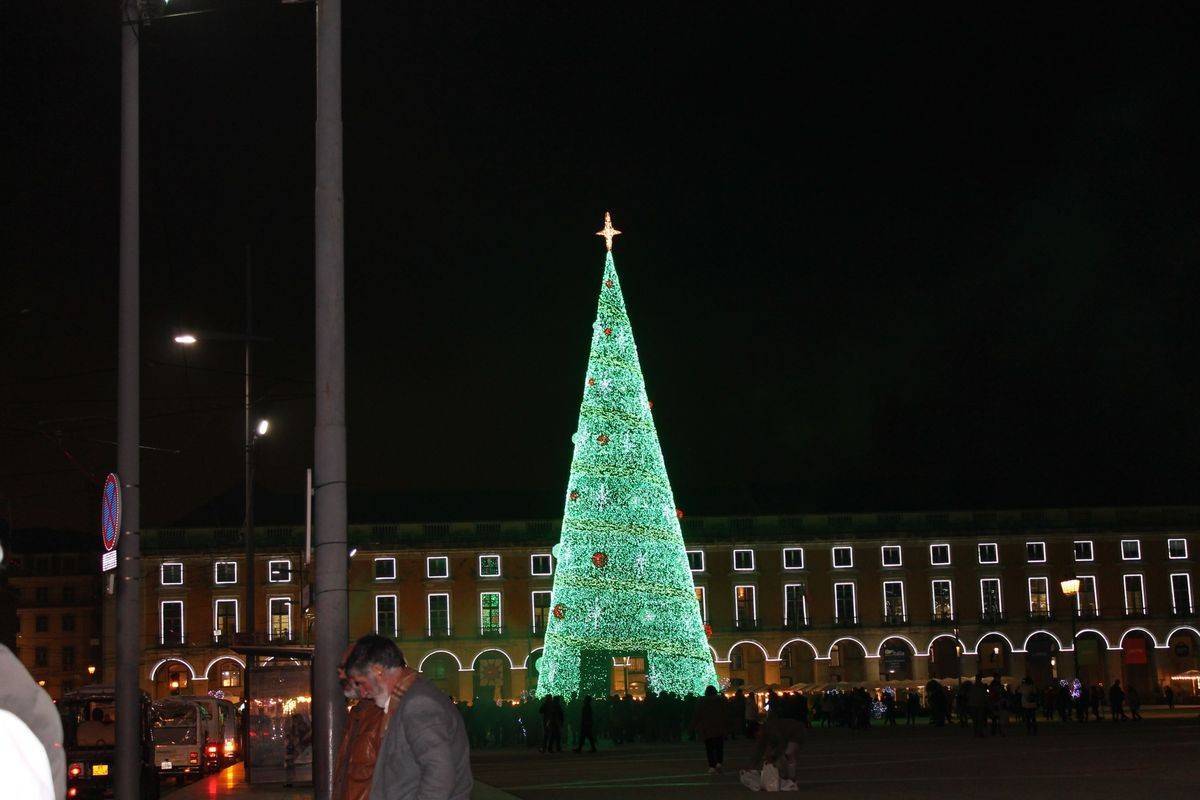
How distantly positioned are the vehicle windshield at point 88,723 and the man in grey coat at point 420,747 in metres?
17.6

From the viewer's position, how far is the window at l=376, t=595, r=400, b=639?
82625 mm

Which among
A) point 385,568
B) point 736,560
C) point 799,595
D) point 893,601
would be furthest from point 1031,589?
point 385,568

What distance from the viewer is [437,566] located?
83.8 metres

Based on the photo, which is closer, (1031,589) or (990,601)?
(990,601)

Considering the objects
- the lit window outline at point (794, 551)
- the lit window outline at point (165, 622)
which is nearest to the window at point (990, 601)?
the lit window outline at point (794, 551)

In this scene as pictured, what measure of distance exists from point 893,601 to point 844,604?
2.82 m

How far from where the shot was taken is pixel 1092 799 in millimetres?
14805

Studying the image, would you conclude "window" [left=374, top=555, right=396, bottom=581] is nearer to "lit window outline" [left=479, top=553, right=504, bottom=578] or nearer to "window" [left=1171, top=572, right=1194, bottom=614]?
"lit window outline" [left=479, top=553, right=504, bottom=578]

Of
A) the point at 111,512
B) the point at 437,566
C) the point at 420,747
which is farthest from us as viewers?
the point at 437,566

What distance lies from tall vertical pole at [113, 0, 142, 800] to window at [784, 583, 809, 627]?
74.2 meters

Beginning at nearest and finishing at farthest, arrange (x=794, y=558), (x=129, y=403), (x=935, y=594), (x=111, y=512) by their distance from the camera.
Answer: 1. (x=111, y=512)
2. (x=129, y=403)
3. (x=935, y=594)
4. (x=794, y=558)

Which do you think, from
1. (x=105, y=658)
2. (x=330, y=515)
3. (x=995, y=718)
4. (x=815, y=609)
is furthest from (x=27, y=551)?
(x=330, y=515)

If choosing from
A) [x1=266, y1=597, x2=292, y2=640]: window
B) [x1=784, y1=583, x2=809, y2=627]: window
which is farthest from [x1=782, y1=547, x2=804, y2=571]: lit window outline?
[x1=266, y1=597, x2=292, y2=640]: window

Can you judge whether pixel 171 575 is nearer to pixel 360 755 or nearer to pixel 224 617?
pixel 224 617
